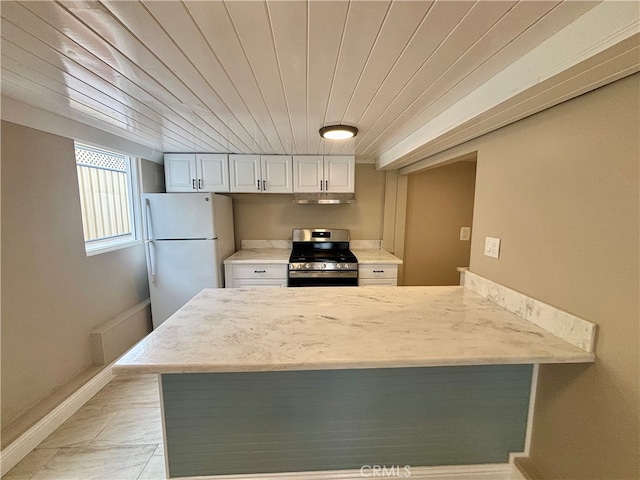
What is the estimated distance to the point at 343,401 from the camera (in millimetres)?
1341

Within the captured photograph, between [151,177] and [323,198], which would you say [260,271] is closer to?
[323,198]

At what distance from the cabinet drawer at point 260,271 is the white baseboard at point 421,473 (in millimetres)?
1828

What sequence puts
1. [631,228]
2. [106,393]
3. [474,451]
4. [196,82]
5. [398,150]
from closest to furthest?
[631,228] → [196,82] → [474,451] → [106,393] → [398,150]

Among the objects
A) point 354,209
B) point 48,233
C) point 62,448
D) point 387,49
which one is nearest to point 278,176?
point 354,209

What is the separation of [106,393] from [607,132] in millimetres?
3443

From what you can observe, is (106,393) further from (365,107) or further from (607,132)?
(607,132)

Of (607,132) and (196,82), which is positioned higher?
(196,82)

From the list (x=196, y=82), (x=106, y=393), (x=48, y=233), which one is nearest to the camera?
(x=196, y=82)

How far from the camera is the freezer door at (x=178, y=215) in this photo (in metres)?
2.64

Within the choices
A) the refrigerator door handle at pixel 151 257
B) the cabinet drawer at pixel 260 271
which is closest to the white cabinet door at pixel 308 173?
the cabinet drawer at pixel 260 271

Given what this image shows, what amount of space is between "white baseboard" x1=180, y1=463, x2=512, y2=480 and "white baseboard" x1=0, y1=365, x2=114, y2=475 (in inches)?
58.0

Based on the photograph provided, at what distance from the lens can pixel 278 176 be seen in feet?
10.1

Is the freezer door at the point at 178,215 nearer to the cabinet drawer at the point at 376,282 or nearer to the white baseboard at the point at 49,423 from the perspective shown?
the white baseboard at the point at 49,423

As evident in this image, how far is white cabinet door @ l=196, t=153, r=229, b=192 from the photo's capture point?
297cm
